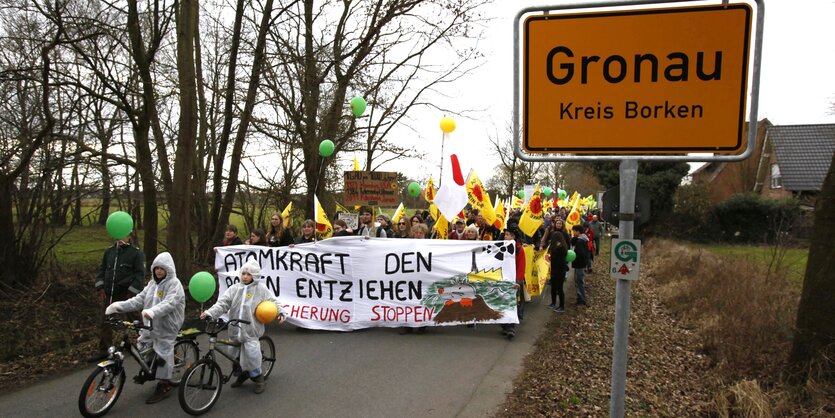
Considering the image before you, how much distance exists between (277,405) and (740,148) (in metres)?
5.12

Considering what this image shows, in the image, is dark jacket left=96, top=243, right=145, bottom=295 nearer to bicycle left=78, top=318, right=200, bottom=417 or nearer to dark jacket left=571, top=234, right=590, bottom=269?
bicycle left=78, top=318, right=200, bottom=417

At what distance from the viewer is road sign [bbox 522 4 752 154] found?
2100 millimetres

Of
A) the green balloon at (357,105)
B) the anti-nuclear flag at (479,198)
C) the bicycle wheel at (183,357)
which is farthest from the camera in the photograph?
the anti-nuclear flag at (479,198)

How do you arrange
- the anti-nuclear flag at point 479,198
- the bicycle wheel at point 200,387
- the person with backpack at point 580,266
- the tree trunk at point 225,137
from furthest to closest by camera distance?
the tree trunk at point 225,137, the anti-nuclear flag at point 479,198, the person with backpack at point 580,266, the bicycle wheel at point 200,387

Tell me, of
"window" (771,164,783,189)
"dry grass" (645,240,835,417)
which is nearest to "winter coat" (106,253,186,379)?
"dry grass" (645,240,835,417)

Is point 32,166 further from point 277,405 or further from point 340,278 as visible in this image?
point 277,405

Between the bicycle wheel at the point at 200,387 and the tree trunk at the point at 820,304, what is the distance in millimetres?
6103

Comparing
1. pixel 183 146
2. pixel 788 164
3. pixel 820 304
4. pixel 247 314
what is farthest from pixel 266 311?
pixel 788 164

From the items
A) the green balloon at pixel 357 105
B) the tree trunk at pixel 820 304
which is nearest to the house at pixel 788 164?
the green balloon at pixel 357 105

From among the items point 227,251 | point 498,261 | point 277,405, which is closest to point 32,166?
point 227,251

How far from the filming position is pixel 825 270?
5.59 meters

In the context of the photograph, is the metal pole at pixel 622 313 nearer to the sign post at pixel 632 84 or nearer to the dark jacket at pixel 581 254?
the sign post at pixel 632 84

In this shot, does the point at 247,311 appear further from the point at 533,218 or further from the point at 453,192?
the point at 533,218

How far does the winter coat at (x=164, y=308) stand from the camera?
5.75 meters
